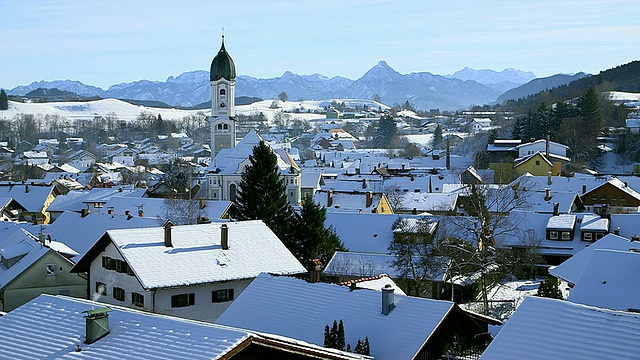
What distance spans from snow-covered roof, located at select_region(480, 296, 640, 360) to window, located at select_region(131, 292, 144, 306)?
17.0 m

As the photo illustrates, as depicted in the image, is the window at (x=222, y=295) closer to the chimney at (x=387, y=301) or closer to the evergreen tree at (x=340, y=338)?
the chimney at (x=387, y=301)

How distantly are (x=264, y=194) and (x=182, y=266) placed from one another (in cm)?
→ 1690

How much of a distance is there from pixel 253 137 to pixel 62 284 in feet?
128

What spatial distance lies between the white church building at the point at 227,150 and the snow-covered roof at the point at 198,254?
Result: 3828 cm

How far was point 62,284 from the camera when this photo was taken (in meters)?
36.1

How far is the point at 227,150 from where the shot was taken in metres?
75.6

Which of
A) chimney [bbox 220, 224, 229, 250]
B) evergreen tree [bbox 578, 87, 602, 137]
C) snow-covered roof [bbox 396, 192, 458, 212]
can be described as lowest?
snow-covered roof [bbox 396, 192, 458, 212]

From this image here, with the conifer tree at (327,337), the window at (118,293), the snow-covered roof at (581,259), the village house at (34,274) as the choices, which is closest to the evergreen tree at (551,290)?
the snow-covered roof at (581,259)

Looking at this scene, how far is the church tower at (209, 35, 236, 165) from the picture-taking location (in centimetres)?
8538

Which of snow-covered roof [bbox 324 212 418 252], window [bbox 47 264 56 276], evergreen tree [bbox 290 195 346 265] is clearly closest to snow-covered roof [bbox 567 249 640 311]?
evergreen tree [bbox 290 195 346 265]

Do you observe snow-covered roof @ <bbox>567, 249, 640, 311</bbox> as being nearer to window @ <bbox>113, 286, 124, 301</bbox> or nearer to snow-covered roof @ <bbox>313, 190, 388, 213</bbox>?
window @ <bbox>113, 286, 124, 301</bbox>

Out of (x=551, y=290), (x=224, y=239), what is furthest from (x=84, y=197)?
(x=551, y=290)

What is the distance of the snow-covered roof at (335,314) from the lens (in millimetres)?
20016

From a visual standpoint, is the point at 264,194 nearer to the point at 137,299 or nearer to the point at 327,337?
the point at 137,299
